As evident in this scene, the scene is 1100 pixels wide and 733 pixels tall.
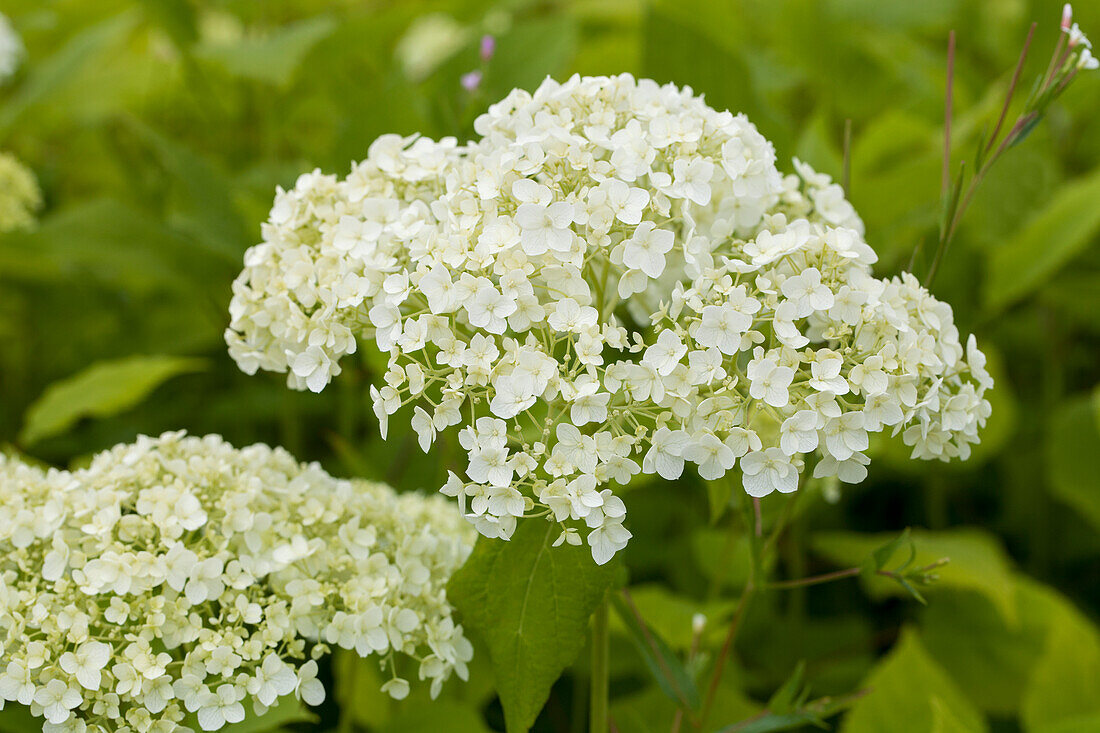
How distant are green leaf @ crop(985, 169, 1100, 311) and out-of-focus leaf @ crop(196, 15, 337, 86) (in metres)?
1.26

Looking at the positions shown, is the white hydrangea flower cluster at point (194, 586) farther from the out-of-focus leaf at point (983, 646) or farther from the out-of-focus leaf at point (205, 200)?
the out-of-focus leaf at point (983, 646)

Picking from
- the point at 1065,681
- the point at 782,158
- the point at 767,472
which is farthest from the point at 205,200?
the point at 1065,681

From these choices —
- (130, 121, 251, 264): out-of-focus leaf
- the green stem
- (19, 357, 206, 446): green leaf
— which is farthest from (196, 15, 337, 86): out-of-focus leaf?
the green stem

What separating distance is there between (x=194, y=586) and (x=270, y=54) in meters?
1.17

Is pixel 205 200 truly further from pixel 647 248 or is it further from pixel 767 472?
pixel 767 472

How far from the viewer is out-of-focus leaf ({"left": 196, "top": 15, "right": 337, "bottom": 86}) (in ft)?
5.84

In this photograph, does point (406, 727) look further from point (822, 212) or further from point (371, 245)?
point (822, 212)

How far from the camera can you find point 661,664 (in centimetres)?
106

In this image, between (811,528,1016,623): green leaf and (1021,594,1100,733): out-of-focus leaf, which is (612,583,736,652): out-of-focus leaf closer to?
(811,528,1016,623): green leaf

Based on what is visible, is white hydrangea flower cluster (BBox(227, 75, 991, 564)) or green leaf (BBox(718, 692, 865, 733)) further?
green leaf (BBox(718, 692, 865, 733))

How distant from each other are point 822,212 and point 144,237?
4.02ft

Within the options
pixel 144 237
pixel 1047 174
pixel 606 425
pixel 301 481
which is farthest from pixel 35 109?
pixel 1047 174

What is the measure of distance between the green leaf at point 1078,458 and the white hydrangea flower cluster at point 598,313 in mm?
1129

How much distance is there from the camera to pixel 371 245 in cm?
96
